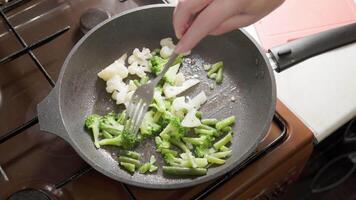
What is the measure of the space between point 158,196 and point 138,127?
0.14 m

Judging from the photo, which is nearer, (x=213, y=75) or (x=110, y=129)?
(x=110, y=129)

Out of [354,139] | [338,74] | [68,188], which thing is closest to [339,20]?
[338,74]

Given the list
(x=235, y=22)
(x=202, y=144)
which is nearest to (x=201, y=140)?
(x=202, y=144)

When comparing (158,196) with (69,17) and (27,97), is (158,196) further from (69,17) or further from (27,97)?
(69,17)

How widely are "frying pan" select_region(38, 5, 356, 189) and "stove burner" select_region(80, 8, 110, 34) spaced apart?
0.03 m

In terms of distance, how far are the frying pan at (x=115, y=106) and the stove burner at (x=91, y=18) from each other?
3cm

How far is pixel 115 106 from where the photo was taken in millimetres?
907

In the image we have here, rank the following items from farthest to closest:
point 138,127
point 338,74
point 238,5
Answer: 1. point 338,74
2. point 138,127
3. point 238,5

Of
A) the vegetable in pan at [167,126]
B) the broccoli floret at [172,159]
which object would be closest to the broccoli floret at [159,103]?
the vegetable in pan at [167,126]

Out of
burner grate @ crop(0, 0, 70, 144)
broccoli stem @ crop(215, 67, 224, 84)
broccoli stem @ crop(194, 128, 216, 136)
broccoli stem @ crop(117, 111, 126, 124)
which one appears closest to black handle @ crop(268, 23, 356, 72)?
broccoli stem @ crop(215, 67, 224, 84)

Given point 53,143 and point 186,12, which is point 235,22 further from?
point 53,143

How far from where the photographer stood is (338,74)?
942 millimetres

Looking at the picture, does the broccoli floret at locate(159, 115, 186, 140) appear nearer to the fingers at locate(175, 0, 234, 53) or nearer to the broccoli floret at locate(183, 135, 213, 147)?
the broccoli floret at locate(183, 135, 213, 147)

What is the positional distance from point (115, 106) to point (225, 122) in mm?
232
